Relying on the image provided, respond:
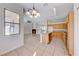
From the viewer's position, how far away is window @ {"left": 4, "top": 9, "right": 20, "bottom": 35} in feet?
13.3

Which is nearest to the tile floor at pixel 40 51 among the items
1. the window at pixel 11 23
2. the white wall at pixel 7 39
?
the white wall at pixel 7 39

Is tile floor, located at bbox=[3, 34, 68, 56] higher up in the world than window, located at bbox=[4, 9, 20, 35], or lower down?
lower down

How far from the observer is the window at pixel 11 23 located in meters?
4.06

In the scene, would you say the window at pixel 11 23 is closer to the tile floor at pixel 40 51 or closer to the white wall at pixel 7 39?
the white wall at pixel 7 39

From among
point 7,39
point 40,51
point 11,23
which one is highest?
point 11,23

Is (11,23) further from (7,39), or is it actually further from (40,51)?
(40,51)

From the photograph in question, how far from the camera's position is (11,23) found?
14.6 ft

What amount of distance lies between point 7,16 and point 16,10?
0.89 meters

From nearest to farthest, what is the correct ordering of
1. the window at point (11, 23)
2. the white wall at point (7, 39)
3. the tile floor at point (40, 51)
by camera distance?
the white wall at point (7, 39) → the tile floor at point (40, 51) → the window at point (11, 23)

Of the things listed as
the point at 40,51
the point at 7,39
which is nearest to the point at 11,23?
the point at 7,39

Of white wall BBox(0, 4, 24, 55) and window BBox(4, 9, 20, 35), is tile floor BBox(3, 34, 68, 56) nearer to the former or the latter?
white wall BBox(0, 4, 24, 55)

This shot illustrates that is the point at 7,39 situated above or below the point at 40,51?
above

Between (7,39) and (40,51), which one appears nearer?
(7,39)

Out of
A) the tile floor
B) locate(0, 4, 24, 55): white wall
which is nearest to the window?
locate(0, 4, 24, 55): white wall
